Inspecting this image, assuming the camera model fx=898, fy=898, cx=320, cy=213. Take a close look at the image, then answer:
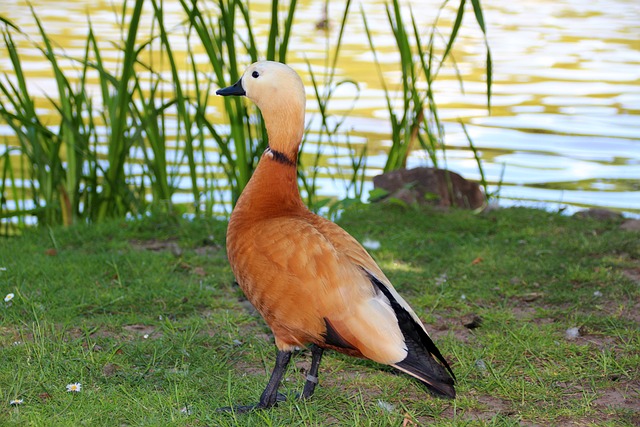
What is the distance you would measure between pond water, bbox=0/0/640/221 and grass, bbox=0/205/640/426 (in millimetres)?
1432

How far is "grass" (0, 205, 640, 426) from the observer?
10.3ft

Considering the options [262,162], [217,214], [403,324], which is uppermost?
[262,162]

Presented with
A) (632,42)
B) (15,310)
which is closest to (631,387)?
(15,310)

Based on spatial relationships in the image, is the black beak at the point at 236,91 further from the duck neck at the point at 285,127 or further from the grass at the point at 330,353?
the grass at the point at 330,353

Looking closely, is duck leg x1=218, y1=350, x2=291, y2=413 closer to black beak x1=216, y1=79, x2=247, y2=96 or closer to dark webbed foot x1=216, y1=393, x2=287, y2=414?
dark webbed foot x1=216, y1=393, x2=287, y2=414

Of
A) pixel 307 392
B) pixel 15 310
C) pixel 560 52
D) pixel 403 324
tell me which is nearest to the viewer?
pixel 403 324

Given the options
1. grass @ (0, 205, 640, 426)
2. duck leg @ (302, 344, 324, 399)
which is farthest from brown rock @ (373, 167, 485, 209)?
duck leg @ (302, 344, 324, 399)

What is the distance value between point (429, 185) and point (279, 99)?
9.96ft

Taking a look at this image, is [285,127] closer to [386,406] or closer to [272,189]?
[272,189]

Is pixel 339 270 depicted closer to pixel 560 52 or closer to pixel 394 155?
pixel 394 155

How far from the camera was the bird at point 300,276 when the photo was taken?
9.60 feet

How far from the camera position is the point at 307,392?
10.6 ft

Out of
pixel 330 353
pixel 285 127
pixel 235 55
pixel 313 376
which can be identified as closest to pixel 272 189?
pixel 285 127

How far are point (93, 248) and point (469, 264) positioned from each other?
2.07m
